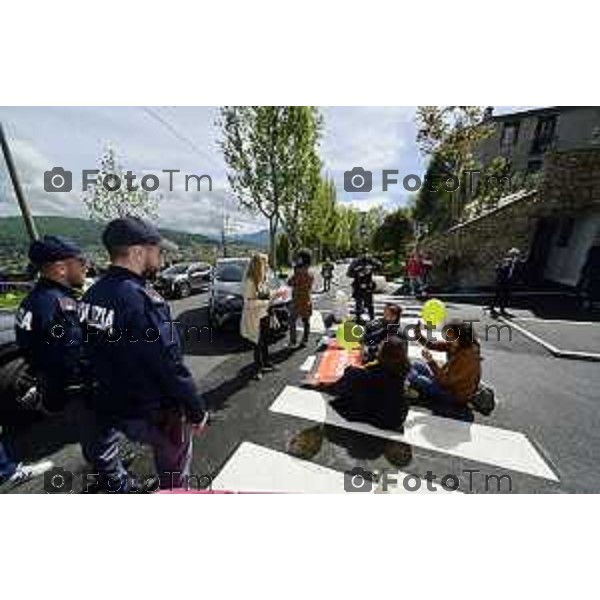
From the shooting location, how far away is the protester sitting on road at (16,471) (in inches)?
129

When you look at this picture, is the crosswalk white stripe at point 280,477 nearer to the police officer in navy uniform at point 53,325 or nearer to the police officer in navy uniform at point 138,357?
the police officer in navy uniform at point 138,357

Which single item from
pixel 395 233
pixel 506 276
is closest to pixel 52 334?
pixel 395 233

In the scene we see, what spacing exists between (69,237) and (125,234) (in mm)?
1550

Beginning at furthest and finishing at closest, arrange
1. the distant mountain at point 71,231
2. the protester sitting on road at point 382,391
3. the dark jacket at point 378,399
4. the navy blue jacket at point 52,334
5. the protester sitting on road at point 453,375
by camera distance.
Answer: the protester sitting on road at point 453,375
the dark jacket at point 378,399
the protester sitting on road at point 382,391
the distant mountain at point 71,231
the navy blue jacket at point 52,334

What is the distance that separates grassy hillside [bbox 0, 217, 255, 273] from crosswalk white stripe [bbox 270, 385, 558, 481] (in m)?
2.17

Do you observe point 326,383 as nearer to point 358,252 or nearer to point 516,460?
point 516,460

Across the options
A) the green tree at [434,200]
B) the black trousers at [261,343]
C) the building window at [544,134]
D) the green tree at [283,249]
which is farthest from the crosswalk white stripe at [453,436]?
the building window at [544,134]

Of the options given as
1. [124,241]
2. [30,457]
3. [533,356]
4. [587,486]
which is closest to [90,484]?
[30,457]

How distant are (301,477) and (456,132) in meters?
4.88

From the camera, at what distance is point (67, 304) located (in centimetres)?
317

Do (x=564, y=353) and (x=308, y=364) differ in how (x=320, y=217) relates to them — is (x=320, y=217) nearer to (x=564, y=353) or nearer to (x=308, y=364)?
(x=308, y=364)

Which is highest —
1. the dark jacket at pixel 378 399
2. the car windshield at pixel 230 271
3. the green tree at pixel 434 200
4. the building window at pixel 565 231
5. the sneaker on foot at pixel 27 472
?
the green tree at pixel 434 200

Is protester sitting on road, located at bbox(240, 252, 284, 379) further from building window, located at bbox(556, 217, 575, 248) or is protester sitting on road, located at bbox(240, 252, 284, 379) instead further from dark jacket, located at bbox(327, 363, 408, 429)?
building window, located at bbox(556, 217, 575, 248)

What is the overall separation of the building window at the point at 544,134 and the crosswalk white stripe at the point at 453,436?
3.69 meters
